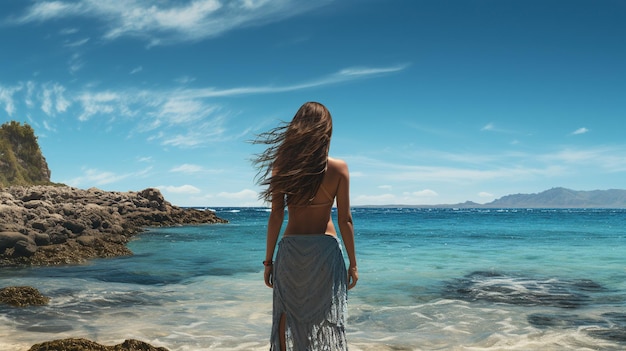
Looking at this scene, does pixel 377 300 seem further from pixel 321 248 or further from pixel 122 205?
pixel 122 205

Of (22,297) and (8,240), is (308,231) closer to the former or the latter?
(22,297)

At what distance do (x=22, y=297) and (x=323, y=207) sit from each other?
8618 millimetres

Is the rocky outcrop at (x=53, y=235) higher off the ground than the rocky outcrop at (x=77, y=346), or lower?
higher

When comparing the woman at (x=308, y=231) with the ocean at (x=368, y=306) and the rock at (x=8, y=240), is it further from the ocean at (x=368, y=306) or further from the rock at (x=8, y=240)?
the rock at (x=8, y=240)

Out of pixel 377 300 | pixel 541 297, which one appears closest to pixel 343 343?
pixel 377 300

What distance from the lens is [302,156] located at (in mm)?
4340

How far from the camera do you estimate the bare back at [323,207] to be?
4.43 meters

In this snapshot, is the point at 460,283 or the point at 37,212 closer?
the point at 460,283

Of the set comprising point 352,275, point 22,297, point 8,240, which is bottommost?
point 22,297

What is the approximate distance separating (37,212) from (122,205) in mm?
22422

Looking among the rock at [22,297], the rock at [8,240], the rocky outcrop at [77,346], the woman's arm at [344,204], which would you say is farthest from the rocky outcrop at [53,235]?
the woman's arm at [344,204]

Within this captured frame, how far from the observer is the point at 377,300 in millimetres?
12172

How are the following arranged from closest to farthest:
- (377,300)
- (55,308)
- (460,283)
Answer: (55,308), (377,300), (460,283)

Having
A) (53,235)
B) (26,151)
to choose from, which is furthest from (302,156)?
(26,151)
